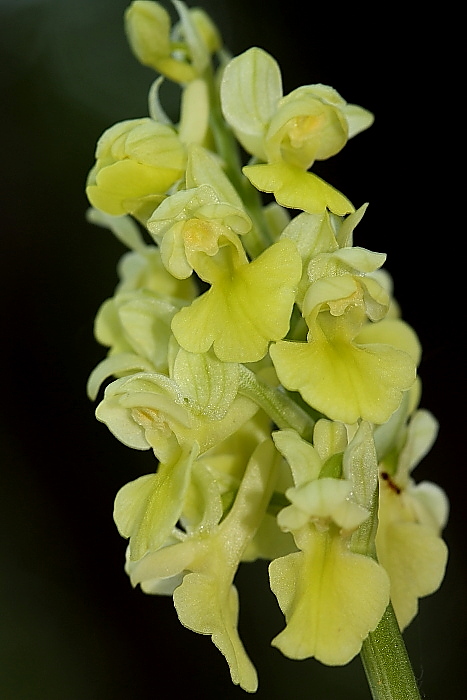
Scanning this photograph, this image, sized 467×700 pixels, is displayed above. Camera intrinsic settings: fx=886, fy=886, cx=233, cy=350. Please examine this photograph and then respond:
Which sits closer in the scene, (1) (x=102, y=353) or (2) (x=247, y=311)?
(2) (x=247, y=311)

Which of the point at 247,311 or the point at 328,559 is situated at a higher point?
the point at 247,311

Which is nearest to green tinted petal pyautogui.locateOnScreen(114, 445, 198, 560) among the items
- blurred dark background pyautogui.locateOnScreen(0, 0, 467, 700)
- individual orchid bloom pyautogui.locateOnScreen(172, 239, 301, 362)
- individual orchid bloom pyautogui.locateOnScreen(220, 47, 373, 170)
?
individual orchid bloom pyautogui.locateOnScreen(172, 239, 301, 362)

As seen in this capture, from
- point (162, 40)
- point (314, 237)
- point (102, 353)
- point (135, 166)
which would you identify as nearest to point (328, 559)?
point (314, 237)

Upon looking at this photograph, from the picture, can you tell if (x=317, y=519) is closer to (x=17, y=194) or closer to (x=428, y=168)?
(x=428, y=168)

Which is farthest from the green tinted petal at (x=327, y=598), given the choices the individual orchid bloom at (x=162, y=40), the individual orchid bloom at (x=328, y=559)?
the individual orchid bloom at (x=162, y=40)

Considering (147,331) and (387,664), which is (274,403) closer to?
(147,331)

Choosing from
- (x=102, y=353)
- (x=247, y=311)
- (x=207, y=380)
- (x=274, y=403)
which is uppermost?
(x=247, y=311)

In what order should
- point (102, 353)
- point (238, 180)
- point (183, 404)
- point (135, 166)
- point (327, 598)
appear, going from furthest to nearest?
point (102, 353) < point (238, 180) < point (135, 166) < point (183, 404) < point (327, 598)
